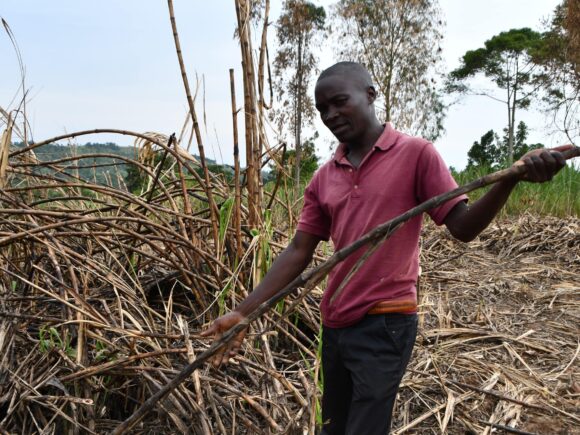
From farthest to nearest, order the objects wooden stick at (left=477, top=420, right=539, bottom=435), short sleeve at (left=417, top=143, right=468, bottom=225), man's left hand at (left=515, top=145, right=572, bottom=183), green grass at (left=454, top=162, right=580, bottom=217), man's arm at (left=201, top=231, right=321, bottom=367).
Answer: green grass at (left=454, top=162, right=580, bottom=217) < wooden stick at (left=477, top=420, right=539, bottom=435) < man's arm at (left=201, top=231, right=321, bottom=367) < short sleeve at (left=417, top=143, right=468, bottom=225) < man's left hand at (left=515, top=145, right=572, bottom=183)

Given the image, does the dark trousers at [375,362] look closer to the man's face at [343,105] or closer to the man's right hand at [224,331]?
the man's right hand at [224,331]

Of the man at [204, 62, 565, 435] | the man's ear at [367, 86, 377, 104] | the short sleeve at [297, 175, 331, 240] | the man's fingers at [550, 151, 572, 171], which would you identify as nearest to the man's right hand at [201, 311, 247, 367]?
the man at [204, 62, 565, 435]

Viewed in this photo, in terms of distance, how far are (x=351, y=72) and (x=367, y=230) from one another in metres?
0.41

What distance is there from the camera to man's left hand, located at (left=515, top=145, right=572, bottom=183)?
99 centimetres

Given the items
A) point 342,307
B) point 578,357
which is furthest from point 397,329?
point 578,357

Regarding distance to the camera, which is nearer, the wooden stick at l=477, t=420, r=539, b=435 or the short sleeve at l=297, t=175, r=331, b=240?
the short sleeve at l=297, t=175, r=331, b=240

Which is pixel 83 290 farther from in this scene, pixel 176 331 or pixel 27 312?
pixel 176 331

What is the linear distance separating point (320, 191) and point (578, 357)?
1639 millimetres

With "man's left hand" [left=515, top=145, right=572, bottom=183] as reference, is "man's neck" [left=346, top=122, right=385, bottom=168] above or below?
above

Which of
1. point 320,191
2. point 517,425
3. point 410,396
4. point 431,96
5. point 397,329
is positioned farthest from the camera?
point 431,96

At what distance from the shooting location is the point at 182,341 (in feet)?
6.58

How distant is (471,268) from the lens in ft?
12.8

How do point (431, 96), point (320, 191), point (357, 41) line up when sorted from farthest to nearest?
point (431, 96), point (357, 41), point (320, 191)

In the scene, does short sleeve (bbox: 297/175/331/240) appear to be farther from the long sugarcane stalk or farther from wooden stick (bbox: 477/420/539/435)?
wooden stick (bbox: 477/420/539/435)
